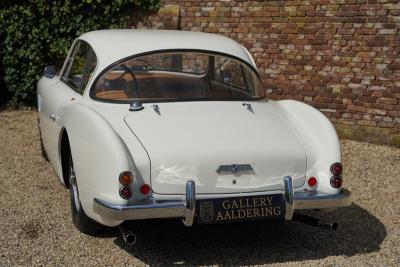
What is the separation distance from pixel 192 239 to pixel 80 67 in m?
1.97

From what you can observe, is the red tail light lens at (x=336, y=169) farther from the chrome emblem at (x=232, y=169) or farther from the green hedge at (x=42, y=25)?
the green hedge at (x=42, y=25)

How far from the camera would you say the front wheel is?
4016 millimetres

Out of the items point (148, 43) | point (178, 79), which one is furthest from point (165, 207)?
point (148, 43)

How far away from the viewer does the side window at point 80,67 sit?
4.58 m

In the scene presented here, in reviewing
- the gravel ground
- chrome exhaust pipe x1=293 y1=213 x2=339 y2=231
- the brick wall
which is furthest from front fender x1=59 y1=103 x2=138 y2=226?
the brick wall

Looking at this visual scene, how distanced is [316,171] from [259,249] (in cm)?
71

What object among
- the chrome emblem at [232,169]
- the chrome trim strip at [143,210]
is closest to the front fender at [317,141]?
the chrome emblem at [232,169]

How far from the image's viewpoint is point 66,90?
4.94 metres

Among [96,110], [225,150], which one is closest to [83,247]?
[96,110]

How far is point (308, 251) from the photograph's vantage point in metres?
4.00

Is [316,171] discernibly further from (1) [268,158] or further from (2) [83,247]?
(2) [83,247]

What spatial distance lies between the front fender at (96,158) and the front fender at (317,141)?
1.29 m

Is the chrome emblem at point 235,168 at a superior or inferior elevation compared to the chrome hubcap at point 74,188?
superior

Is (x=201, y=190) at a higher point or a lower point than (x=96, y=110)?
lower
